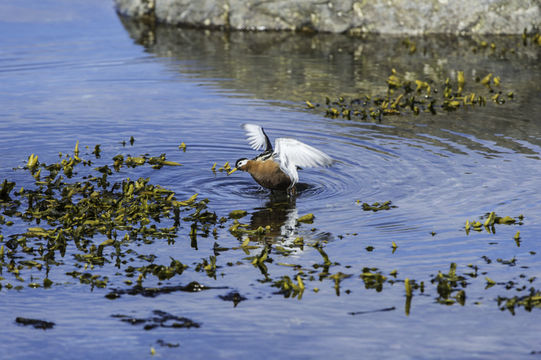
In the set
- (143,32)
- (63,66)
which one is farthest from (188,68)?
(143,32)

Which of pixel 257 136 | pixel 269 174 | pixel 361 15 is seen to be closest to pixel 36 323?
pixel 269 174

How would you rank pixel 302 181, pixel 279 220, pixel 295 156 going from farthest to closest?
1. pixel 302 181
2. pixel 295 156
3. pixel 279 220

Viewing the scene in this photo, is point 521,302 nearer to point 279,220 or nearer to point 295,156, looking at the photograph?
point 279,220

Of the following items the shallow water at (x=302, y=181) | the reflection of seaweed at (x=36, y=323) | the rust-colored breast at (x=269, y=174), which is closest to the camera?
the shallow water at (x=302, y=181)

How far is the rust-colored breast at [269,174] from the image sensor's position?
11922mm

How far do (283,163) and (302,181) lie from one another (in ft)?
3.27

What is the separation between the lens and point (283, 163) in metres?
11.9

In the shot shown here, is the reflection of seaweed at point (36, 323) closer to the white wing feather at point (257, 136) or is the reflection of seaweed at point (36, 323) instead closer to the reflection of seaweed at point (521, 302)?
the reflection of seaweed at point (521, 302)

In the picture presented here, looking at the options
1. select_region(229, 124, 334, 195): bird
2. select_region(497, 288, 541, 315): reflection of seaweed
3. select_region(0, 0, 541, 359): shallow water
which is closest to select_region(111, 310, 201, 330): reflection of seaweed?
select_region(0, 0, 541, 359): shallow water

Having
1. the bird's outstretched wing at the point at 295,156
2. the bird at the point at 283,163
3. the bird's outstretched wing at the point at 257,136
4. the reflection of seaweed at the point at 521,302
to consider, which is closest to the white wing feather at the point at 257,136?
the bird's outstretched wing at the point at 257,136

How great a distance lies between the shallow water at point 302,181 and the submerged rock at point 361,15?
850 mm

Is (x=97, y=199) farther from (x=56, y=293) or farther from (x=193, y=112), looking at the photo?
(x=193, y=112)

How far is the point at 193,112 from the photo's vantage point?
1700 cm

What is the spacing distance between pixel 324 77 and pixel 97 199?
33.0ft
